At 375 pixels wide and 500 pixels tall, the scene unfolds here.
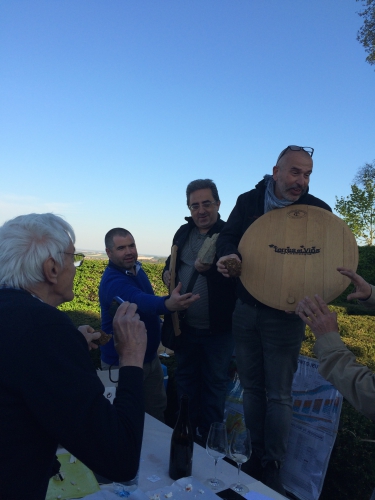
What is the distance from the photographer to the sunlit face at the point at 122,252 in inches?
127

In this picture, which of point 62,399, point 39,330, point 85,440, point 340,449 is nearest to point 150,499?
point 85,440

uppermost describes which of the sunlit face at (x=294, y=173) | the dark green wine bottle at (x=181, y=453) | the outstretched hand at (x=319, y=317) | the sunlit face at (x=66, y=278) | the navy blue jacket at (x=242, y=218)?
the sunlit face at (x=294, y=173)

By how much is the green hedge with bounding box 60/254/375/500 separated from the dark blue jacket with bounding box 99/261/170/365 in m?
1.85

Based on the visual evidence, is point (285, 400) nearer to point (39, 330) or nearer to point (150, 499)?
point (150, 499)

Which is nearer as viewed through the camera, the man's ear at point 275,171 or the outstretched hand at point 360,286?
the outstretched hand at point 360,286

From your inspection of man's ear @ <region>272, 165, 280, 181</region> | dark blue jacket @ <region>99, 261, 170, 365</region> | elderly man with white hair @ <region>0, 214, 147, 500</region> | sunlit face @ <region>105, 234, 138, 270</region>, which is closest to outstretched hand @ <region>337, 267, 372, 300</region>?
man's ear @ <region>272, 165, 280, 181</region>

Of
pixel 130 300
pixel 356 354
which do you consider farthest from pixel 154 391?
pixel 356 354

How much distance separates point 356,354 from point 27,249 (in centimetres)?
559

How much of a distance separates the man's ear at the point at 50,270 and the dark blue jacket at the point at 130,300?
158 cm

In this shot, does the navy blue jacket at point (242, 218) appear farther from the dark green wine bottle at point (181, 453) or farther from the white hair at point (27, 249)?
the white hair at point (27, 249)

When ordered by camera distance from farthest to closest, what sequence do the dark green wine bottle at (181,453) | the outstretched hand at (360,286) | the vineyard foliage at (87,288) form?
1. the vineyard foliage at (87,288)
2. the outstretched hand at (360,286)
3. the dark green wine bottle at (181,453)

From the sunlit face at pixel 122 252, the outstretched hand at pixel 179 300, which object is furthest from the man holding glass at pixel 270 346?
the sunlit face at pixel 122 252

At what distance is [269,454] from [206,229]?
1.78 metres

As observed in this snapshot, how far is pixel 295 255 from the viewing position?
2334 mm
